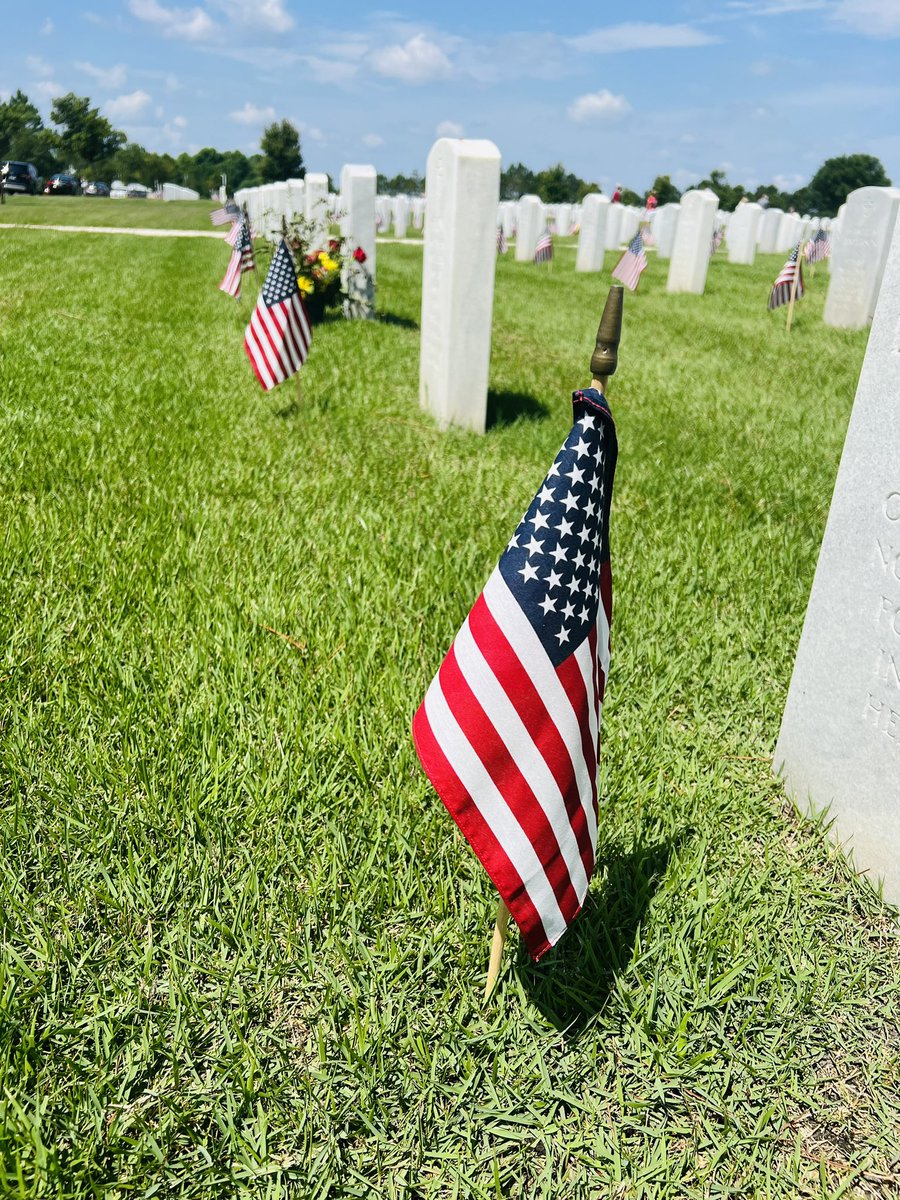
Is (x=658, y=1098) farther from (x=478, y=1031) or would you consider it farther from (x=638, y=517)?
(x=638, y=517)

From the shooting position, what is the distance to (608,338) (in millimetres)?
1518

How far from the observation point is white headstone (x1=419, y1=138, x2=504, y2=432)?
213 inches

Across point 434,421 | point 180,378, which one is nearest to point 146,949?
point 434,421

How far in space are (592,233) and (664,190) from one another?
55.3 m

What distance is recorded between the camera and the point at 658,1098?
1673 mm

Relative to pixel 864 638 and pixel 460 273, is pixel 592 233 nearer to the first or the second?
pixel 460 273

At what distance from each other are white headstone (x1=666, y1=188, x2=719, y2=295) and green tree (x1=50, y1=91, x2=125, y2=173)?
2876 inches

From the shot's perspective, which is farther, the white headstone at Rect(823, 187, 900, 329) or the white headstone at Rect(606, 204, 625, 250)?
the white headstone at Rect(606, 204, 625, 250)

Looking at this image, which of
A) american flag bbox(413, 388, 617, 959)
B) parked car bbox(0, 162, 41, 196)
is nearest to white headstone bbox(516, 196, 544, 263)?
american flag bbox(413, 388, 617, 959)

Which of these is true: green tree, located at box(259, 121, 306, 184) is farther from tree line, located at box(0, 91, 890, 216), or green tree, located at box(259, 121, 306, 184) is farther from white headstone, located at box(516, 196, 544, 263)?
white headstone, located at box(516, 196, 544, 263)

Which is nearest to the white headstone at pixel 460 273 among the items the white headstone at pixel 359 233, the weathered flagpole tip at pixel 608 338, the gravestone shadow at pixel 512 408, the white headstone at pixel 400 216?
the gravestone shadow at pixel 512 408

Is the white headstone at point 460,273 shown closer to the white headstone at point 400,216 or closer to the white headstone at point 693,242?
the white headstone at point 693,242

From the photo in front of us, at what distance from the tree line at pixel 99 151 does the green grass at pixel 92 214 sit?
77.6 feet

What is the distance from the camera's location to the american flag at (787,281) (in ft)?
33.9
